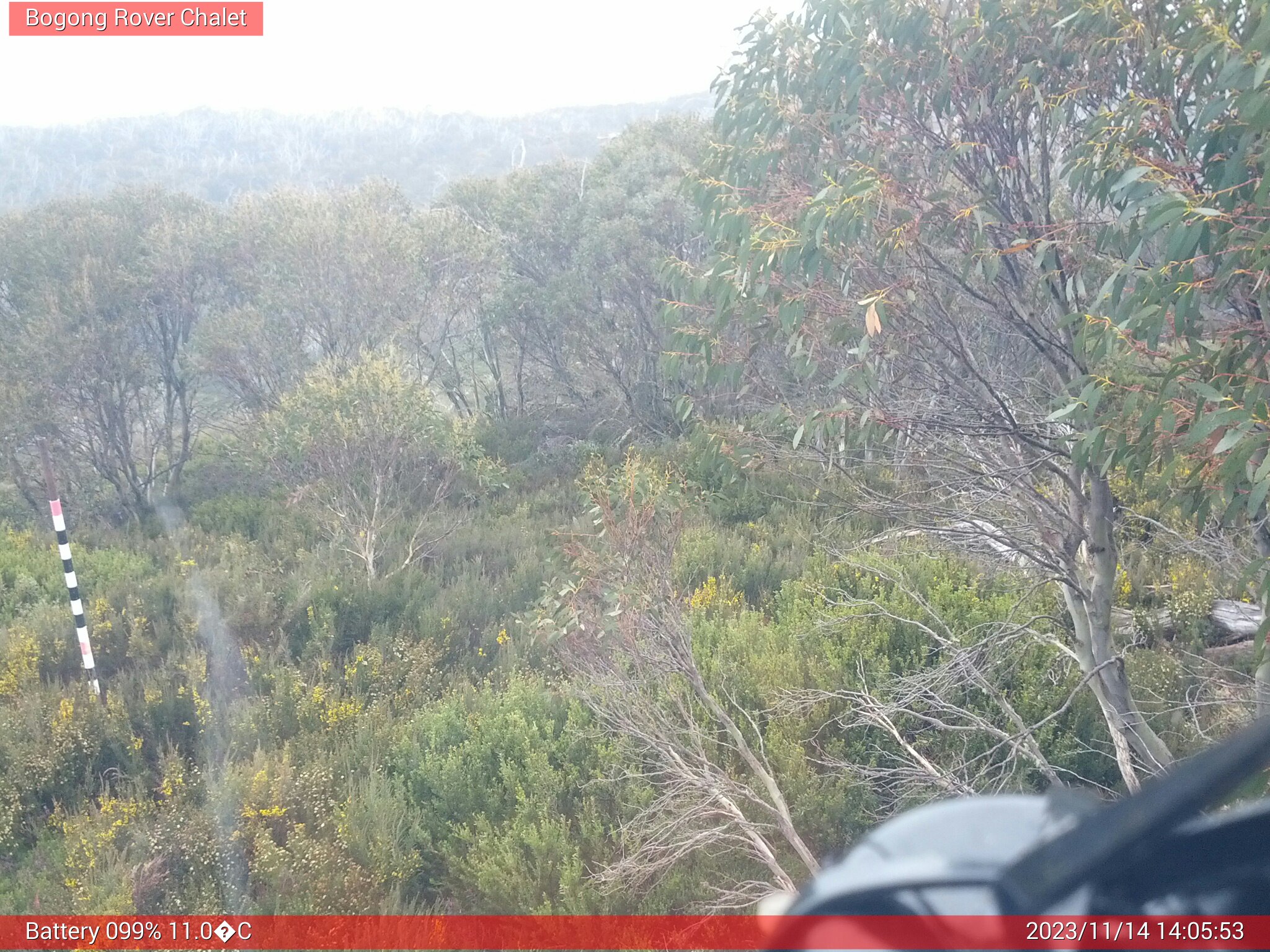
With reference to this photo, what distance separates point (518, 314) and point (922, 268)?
12.6 m

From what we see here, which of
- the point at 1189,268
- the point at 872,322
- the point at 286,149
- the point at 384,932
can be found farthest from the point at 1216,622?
the point at 286,149

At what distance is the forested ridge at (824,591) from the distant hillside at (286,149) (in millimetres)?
23496

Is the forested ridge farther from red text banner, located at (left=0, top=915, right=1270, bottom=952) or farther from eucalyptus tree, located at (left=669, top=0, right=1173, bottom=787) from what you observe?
red text banner, located at (left=0, top=915, right=1270, bottom=952)

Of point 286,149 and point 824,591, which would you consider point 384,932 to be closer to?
point 824,591

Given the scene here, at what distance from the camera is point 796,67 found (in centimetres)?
435

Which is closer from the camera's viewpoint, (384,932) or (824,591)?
(384,932)

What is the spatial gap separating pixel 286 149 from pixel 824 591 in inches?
1439

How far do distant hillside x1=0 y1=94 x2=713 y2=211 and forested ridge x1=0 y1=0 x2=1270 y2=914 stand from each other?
77.1 ft

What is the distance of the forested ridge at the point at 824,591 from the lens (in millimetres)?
3072

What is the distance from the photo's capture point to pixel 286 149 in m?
35.8

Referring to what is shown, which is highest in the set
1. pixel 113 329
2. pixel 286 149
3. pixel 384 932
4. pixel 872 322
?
pixel 286 149

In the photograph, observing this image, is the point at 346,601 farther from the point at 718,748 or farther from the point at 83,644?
the point at 718,748

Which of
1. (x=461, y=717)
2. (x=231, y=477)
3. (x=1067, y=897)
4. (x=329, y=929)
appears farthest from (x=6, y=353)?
(x=1067, y=897)

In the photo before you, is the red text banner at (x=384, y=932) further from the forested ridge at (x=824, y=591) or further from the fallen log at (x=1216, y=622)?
the fallen log at (x=1216, y=622)
